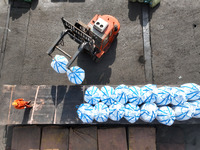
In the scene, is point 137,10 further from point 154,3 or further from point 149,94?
point 149,94

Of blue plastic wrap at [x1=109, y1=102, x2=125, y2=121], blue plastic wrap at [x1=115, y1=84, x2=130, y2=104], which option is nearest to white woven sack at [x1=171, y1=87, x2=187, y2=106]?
blue plastic wrap at [x1=115, y1=84, x2=130, y2=104]

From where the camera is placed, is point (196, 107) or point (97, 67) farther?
point (97, 67)

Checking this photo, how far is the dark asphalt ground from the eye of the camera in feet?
22.6

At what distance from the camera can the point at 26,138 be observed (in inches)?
230

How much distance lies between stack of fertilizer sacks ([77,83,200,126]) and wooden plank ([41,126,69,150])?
1514 mm

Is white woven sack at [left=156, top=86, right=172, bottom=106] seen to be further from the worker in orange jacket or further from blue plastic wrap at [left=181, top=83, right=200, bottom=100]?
the worker in orange jacket

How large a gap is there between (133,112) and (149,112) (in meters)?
0.59

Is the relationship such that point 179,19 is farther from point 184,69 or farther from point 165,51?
point 184,69

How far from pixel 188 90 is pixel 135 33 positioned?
12.6ft

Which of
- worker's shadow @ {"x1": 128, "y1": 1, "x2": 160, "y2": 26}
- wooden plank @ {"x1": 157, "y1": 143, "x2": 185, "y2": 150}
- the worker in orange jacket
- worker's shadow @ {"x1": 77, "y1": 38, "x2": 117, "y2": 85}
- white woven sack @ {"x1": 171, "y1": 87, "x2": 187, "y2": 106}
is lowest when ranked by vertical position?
wooden plank @ {"x1": 157, "y1": 143, "x2": 185, "y2": 150}

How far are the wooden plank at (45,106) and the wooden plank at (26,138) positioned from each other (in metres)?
0.74

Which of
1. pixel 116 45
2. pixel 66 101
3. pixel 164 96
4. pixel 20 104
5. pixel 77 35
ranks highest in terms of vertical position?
pixel 116 45

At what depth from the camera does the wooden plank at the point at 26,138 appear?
19.0 feet

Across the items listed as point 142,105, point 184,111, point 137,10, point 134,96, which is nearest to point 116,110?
point 134,96
